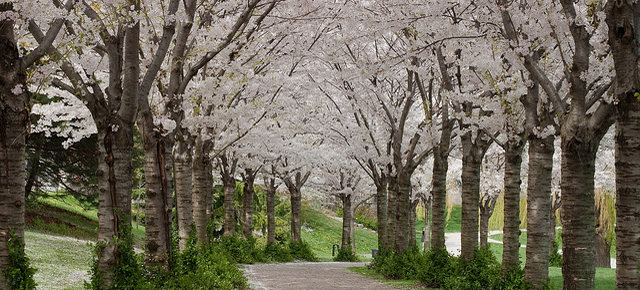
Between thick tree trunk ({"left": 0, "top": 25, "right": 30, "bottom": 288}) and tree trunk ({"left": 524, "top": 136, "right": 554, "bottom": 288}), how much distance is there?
23.5ft

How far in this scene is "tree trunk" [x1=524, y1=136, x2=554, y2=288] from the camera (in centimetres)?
920

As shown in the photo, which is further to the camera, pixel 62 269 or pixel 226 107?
pixel 226 107

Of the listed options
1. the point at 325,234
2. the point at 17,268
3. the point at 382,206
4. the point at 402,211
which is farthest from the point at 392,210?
the point at 325,234

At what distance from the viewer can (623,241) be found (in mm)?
5371

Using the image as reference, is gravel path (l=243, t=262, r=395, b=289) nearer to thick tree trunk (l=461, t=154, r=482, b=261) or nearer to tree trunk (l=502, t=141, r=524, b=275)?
thick tree trunk (l=461, t=154, r=482, b=261)

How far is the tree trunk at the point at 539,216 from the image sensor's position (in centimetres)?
920

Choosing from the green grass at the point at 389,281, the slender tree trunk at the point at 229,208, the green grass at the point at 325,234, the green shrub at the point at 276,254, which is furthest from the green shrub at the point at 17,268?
the green grass at the point at 325,234

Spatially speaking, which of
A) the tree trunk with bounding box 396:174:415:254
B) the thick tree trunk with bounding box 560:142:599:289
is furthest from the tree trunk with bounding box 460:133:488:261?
the thick tree trunk with bounding box 560:142:599:289

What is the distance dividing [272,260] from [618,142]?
803 inches

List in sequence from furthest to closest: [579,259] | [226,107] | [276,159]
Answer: [276,159] < [226,107] < [579,259]

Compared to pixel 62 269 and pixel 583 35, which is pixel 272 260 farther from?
pixel 583 35

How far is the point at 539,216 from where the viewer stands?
30.3 feet

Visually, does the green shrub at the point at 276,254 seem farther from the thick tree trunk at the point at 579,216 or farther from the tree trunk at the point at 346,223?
the thick tree trunk at the point at 579,216

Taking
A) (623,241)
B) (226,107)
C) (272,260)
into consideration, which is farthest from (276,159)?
(623,241)
